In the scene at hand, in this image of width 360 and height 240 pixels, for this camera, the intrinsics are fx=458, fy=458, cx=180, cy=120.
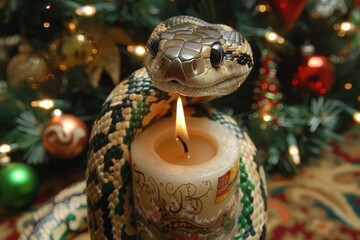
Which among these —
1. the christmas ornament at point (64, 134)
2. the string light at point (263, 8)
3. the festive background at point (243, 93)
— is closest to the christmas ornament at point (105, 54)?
the festive background at point (243, 93)

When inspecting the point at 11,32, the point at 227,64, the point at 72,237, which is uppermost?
the point at 227,64

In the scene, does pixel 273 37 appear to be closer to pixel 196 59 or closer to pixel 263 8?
pixel 263 8

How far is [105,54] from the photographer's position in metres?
0.72

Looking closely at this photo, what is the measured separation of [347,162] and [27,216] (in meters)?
0.67

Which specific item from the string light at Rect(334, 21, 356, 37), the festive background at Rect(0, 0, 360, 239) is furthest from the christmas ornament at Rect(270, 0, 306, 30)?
the string light at Rect(334, 21, 356, 37)

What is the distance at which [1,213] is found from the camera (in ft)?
2.82

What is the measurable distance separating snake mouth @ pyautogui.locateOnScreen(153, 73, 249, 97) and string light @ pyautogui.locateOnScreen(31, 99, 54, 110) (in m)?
0.49

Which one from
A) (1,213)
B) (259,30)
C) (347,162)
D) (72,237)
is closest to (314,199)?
(347,162)

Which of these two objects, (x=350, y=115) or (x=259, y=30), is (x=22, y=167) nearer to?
(x=259, y=30)

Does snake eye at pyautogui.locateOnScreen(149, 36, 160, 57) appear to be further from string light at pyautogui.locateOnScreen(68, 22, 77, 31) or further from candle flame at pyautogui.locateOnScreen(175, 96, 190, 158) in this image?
string light at pyautogui.locateOnScreen(68, 22, 77, 31)

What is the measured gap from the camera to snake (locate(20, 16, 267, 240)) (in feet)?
1.32

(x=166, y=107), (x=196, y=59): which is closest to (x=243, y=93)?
(x=166, y=107)

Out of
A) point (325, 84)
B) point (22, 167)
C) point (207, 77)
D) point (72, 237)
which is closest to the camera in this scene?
point (207, 77)

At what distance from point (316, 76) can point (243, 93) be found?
15 cm
